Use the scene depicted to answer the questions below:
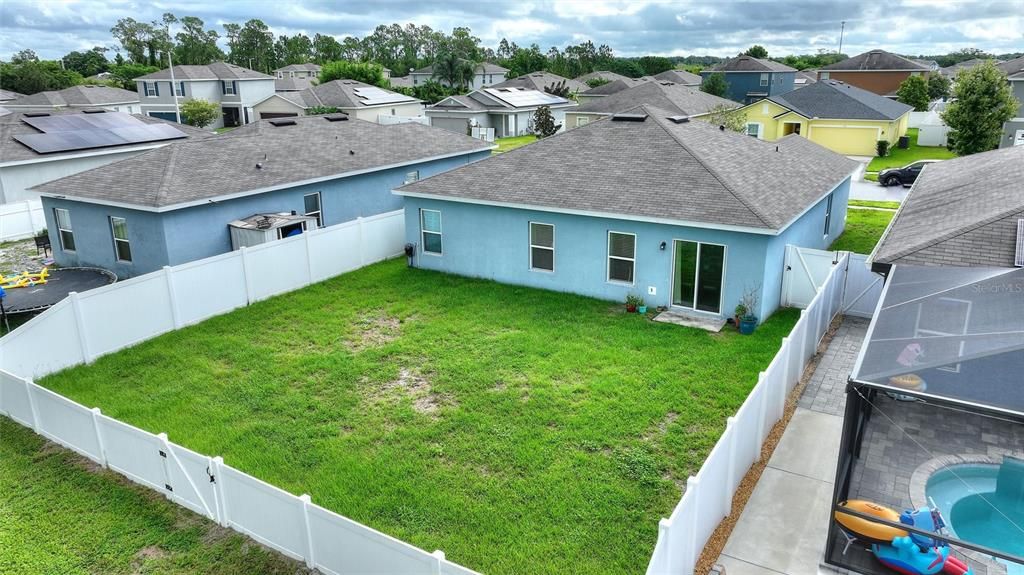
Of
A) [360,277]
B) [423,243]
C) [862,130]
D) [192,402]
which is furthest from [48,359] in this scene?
[862,130]

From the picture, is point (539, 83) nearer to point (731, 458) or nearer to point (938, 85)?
point (938, 85)

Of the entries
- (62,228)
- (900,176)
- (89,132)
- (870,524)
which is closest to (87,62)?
(89,132)

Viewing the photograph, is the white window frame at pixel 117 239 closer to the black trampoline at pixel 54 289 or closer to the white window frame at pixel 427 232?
the black trampoline at pixel 54 289

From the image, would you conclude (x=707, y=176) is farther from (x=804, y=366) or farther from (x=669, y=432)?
(x=669, y=432)

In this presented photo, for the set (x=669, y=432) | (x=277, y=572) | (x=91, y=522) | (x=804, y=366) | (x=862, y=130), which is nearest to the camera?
(x=277, y=572)

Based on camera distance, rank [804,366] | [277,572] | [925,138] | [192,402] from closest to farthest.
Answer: [277,572] < [192,402] < [804,366] < [925,138]

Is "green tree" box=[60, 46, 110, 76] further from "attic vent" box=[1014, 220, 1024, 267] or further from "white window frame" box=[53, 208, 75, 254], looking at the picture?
"attic vent" box=[1014, 220, 1024, 267]
